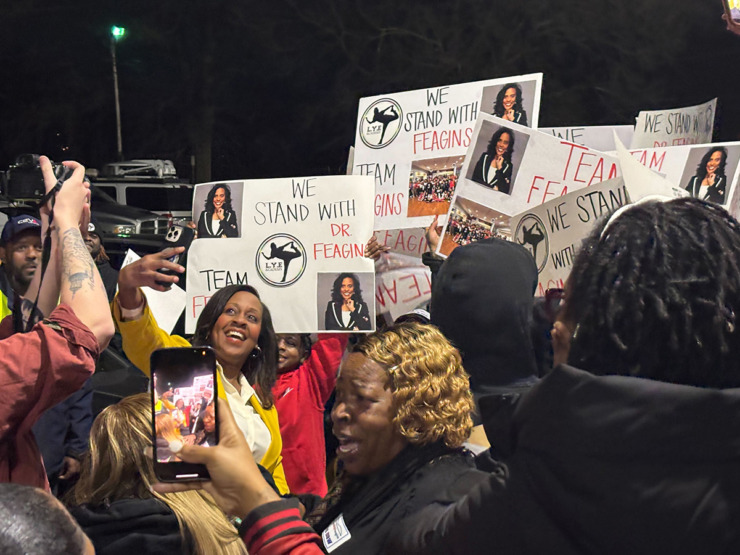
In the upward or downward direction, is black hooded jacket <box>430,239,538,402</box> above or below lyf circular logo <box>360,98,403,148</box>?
below

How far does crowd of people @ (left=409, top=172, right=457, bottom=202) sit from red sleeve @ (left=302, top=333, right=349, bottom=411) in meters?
0.88

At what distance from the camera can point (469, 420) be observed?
1.97m

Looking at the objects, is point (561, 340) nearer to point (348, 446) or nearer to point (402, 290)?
point (348, 446)

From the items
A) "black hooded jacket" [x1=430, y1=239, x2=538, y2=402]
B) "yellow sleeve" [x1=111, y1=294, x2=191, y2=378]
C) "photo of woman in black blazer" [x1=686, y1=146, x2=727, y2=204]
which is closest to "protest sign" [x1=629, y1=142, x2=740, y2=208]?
"photo of woman in black blazer" [x1=686, y1=146, x2=727, y2=204]

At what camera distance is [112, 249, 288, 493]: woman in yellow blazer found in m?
2.93

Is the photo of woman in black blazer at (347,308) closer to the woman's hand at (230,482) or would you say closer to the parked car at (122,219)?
the woman's hand at (230,482)

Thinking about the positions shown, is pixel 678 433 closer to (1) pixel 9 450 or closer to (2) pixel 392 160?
(1) pixel 9 450

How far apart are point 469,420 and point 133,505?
0.79 metres

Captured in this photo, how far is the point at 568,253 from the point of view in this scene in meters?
3.14

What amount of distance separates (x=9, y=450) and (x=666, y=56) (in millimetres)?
13778

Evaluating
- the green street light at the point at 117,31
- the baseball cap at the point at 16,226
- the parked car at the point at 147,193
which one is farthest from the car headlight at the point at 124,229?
the baseball cap at the point at 16,226

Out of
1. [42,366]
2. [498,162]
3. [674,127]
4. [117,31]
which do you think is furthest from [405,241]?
[117,31]

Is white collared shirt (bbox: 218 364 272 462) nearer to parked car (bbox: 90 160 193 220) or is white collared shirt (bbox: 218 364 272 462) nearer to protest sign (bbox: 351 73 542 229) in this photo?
protest sign (bbox: 351 73 542 229)

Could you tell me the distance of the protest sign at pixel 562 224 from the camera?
3.06m
